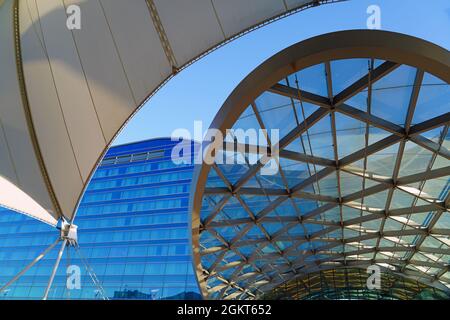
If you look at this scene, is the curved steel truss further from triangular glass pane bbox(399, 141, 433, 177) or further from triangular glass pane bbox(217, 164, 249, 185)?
triangular glass pane bbox(217, 164, 249, 185)

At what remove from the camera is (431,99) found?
13.5 m

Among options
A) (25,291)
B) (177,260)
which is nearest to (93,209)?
(25,291)

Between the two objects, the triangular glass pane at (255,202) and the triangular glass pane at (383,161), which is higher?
the triangular glass pane at (255,202)

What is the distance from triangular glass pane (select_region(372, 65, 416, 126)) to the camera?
12.9 m

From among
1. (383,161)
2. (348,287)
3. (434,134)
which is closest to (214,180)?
(383,161)

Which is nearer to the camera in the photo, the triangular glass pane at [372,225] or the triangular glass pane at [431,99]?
the triangular glass pane at [431,99]

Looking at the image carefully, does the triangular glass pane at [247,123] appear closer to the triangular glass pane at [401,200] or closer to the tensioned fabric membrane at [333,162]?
the tensioned fabric membrane at [333,162]

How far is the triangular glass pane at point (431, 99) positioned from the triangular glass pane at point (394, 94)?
0.43 meters

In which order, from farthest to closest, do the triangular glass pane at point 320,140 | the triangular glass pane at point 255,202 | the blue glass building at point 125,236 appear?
the blue glass building at point 125,236, the triangular glass pane at point 255,202, the triangular glass pane at point 320,140

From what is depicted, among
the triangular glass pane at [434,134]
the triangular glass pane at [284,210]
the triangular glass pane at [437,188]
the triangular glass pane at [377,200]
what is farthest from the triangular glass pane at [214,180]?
the triangular glass pane at [437,188]

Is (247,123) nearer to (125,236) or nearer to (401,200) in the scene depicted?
(401,200)

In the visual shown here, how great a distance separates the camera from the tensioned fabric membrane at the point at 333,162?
12.7m

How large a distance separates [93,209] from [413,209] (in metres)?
69.6

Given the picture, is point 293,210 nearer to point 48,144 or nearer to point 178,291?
point 48,144
